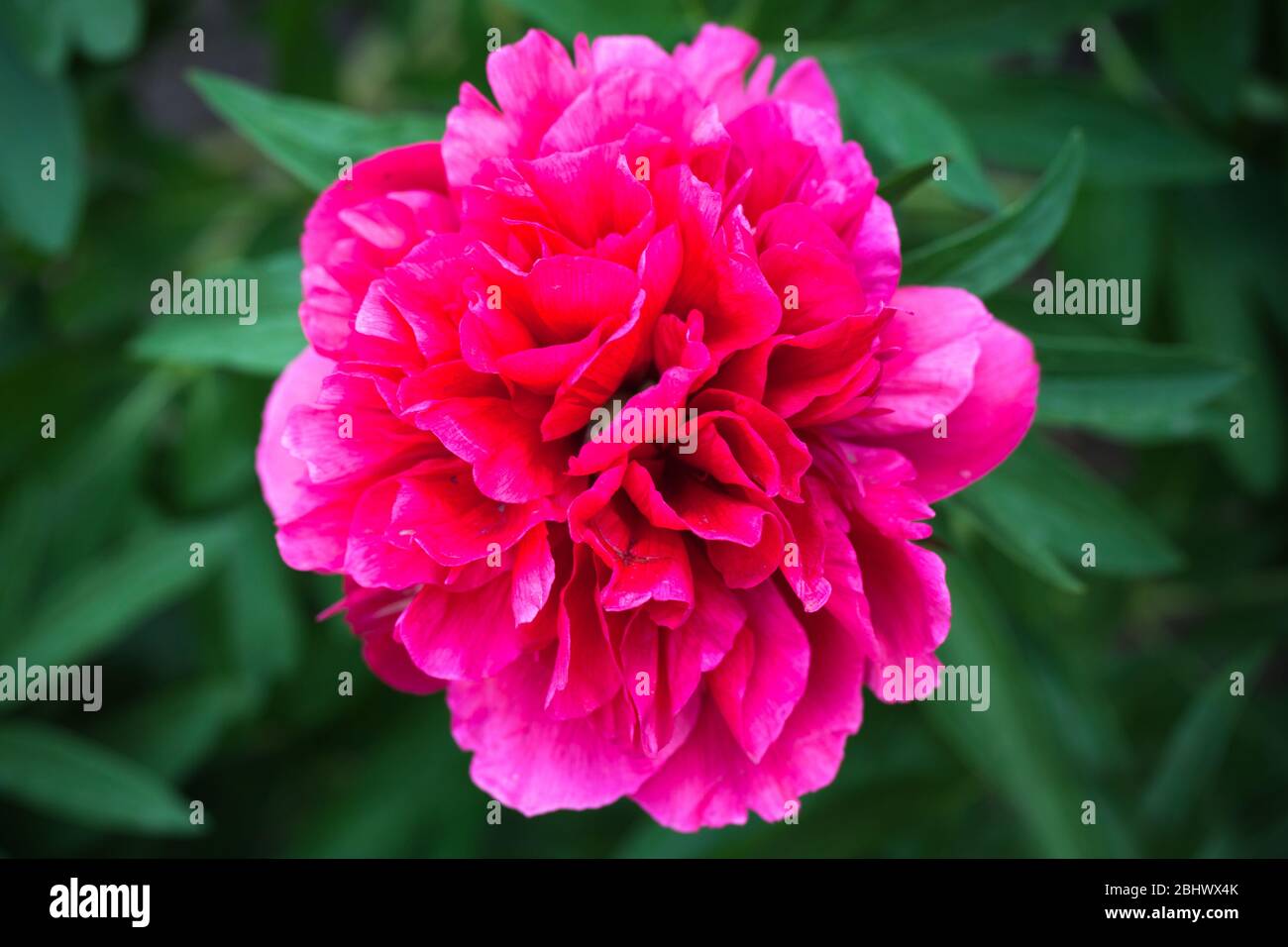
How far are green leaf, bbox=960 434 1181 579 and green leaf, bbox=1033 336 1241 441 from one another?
0.13 m

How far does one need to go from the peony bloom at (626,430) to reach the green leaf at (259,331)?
0.25 metres

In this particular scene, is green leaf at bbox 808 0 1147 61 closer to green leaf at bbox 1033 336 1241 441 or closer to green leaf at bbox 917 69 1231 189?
green leaf at bbox 917 69 1231 189

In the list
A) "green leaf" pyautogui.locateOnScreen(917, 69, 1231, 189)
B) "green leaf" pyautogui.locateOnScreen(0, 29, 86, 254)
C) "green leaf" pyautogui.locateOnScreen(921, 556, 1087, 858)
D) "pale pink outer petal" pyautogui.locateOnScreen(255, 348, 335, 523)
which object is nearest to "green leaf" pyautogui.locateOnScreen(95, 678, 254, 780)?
"green leaf" pyautogui.locateOnScreen(0, 29, 86, 254)

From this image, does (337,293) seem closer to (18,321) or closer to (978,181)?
(978,181)

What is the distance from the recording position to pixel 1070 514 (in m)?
1.25

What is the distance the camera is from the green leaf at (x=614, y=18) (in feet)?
3.70

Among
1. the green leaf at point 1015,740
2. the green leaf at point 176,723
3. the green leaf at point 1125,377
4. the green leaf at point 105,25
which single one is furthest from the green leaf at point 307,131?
the green leaf at point 176,723

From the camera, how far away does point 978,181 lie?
1.09m

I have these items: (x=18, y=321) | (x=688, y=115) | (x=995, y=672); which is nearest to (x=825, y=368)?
(x=688, y=115)

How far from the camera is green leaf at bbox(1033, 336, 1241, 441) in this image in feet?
3.33

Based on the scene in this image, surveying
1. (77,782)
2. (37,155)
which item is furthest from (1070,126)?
(77,782)

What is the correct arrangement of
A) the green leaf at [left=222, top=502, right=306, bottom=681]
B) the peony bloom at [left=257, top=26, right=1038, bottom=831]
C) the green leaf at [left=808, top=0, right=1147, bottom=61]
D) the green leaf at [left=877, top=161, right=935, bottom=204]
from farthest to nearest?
the green leaf at [left=222, top=502, right=306, bottom=681] < the green leaf at [left=808, top=0, right=1147, bottom=61] < the green leaf at [left=877, top=161, right=935, bottom=204] < the peony bloom at [left=257, top=26, right=1038, bottom=831]

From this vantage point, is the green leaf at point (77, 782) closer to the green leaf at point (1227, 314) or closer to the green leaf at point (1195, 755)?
the green leaf at point (1195, 755)
